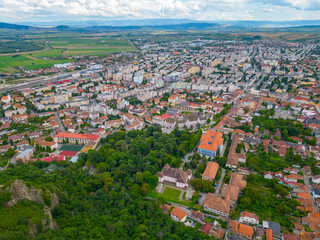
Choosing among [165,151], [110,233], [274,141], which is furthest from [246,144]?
[110,233]

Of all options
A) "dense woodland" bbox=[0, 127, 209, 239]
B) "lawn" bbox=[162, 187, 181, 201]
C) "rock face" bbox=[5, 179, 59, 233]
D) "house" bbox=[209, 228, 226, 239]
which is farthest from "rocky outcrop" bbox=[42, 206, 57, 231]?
"house" bbox=[209, 228, 226, 239]

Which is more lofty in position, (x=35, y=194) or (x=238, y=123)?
(x=35, y=194)

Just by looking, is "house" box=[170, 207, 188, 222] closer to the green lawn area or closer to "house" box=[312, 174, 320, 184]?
the green lawn area

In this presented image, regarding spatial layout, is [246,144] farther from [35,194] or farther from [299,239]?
[35,194]

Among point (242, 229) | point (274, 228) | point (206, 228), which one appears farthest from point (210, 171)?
point (274, 228)

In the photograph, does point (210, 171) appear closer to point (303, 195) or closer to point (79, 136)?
point (303, 195)
